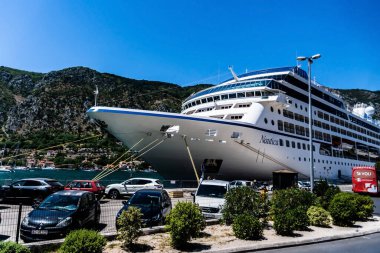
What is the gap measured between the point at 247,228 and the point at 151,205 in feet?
10.7

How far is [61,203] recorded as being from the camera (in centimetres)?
942

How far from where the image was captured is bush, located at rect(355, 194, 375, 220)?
42.0 ft

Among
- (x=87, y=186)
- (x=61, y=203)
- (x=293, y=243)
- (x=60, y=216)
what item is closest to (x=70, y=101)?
(x=87, y=186)

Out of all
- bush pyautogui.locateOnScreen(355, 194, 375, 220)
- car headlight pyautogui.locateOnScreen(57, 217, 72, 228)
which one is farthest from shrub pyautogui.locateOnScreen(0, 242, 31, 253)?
bush pyautogui.locateOnScreen(355, 194, 375, 220)

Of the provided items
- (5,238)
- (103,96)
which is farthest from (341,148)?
(103,96)

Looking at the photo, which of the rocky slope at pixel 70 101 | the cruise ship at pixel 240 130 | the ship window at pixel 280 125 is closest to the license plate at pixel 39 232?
the cruise ship at pixel 240 130

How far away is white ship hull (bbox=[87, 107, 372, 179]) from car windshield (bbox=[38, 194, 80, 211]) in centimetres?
1359

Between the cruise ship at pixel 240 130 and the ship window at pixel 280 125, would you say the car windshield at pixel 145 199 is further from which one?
the ship window at pixel 280 125

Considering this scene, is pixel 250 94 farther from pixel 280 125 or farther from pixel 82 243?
pixel 82 243

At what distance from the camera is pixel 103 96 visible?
133m

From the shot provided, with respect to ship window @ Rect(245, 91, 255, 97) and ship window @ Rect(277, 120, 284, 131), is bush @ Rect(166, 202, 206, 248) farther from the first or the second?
ship window @ Rect(277, 120, 284, 131)

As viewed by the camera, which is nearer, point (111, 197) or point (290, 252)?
point (290, 252)

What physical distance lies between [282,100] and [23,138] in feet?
424

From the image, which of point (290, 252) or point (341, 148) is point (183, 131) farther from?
point (341, 148)
